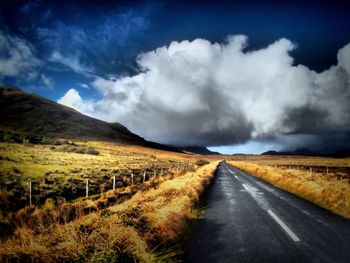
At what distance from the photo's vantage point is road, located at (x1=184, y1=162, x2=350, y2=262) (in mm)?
6055

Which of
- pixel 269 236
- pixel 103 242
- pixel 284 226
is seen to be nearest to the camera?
pixel 103 242

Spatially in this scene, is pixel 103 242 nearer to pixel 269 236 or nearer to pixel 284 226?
pixel 269 236

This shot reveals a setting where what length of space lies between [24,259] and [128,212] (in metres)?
3.58

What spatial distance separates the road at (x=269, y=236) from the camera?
6.05 metres

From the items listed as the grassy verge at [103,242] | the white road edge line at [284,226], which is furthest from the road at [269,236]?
the grassy verge at [103,242]

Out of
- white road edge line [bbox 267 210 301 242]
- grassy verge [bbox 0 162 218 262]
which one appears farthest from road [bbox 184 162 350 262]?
grassy verge [bbox 0 162 218 262]

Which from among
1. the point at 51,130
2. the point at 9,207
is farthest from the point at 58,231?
the point at 51,130

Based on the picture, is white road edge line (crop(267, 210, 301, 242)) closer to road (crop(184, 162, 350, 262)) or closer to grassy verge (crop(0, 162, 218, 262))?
road (crop(184, 162, 350, 262))

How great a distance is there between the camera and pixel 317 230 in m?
8.16

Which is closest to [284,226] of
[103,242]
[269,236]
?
[269,236]

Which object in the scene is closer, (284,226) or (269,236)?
(269,236)

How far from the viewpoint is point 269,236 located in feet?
24.8

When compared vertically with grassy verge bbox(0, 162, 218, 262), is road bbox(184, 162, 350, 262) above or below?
below

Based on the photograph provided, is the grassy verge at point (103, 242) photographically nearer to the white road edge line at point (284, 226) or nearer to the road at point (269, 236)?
the road at point (269, 236)
